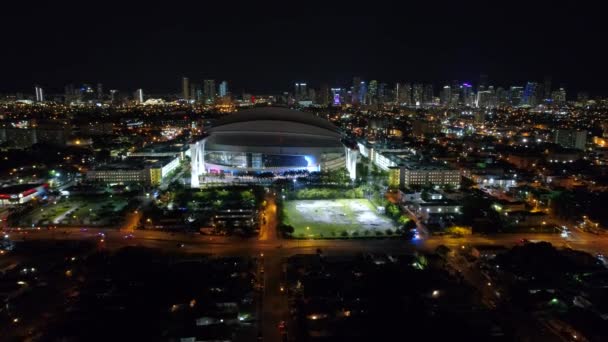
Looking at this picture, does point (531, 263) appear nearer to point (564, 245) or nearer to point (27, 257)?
point (564, 245)

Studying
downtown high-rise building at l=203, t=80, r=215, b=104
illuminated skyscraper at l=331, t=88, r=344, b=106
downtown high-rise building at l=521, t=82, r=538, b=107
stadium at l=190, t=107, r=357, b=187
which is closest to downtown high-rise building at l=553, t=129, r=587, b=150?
stadium at l=190, t=107, r=357, b=187

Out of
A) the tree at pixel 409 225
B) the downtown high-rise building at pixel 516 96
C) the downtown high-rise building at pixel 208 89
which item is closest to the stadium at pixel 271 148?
the tree at pixel 409 225

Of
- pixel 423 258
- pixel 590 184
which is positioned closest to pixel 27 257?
pixel 423 258

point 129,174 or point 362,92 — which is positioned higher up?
point 362,92

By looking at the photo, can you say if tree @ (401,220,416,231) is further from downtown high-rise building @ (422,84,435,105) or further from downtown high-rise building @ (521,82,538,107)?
downtown high-rise building @ (422,84,435,105)

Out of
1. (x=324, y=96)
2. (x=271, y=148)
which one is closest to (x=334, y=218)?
(x=271, y=148)

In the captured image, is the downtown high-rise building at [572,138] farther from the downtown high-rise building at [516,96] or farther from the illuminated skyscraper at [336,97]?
the illuminated skyscraper at [336,97]

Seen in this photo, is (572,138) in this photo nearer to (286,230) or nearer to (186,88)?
(286,230)
